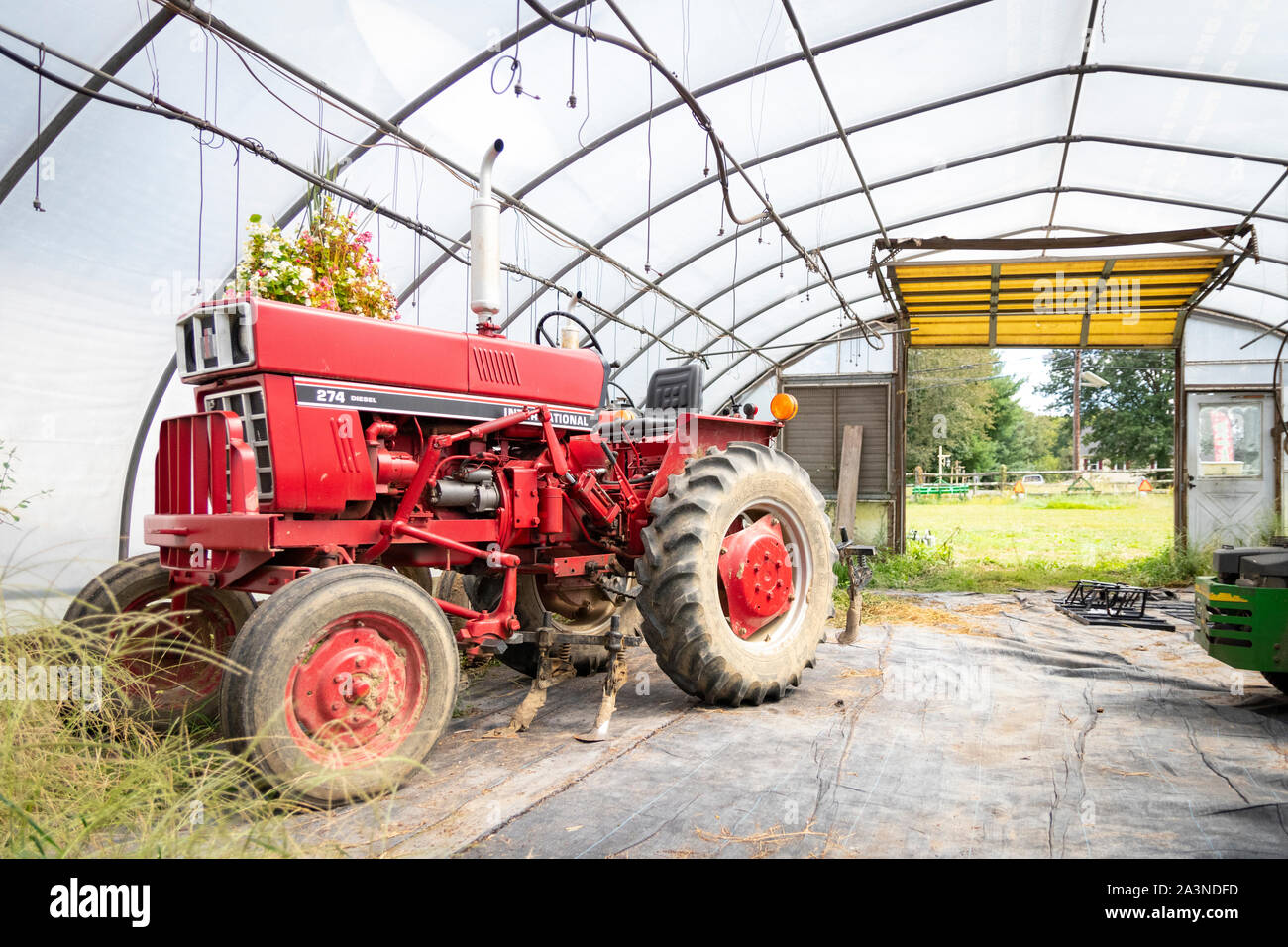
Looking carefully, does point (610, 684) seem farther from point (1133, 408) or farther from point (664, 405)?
point (1133, 408)

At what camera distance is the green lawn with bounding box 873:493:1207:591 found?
8547 millimetres

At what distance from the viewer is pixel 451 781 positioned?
8.43ft

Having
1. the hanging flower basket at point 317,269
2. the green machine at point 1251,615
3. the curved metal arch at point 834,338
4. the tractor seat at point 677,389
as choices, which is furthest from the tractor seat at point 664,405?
the curved metal arch at point 834,338

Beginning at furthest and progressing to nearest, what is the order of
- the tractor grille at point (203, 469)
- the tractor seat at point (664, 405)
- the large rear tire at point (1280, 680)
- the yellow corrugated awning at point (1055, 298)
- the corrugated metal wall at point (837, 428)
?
the corrugated metal wall at point (837, 428) < the yellow corrugated awning at point (1055, 298) < the tractor seat at point (664, 405) < the large rear tire at point (1280, 680) < the tractor grille at point (203, 469)

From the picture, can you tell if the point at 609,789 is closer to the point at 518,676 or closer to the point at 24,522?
the point at 518,676

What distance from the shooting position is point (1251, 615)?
346cm

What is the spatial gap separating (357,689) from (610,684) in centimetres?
117

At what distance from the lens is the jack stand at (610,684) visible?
10.1ft

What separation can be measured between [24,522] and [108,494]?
0.62 m

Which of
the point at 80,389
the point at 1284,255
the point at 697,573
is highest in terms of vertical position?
the point at 1284,255

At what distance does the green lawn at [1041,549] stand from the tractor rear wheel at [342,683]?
673cm

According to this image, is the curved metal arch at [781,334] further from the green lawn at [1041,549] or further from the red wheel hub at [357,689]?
the red wheel hub at [357,689]

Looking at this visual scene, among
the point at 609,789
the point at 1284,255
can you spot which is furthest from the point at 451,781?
the point at 1284,255
